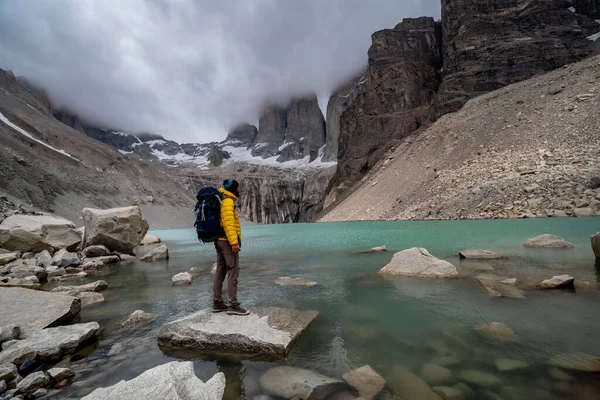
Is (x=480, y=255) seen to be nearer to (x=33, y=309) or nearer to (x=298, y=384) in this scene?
(x=298, y=384)

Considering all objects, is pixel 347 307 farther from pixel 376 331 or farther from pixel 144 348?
pixel 144 348

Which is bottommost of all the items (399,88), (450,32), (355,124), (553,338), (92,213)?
(553,338)

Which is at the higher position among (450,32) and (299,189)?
(450,32)

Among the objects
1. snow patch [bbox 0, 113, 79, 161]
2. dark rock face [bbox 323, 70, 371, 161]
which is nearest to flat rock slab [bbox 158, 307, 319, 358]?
snow patch [bbox 0, 113, 79, 161]

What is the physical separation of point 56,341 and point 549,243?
55.5 ft

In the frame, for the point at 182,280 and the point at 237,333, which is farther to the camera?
the point at 182,280

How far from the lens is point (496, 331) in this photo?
505 centimetres

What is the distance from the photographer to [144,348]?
208 inches

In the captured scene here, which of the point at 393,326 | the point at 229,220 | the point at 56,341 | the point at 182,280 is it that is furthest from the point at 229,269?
the point at 182,280

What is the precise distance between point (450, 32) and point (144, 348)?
95514 millimetres

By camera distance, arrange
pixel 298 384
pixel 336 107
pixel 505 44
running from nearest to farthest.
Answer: pixel 298 384 < pixel 505 44 < pixel 336 107

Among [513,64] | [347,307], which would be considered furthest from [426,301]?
[513,64]

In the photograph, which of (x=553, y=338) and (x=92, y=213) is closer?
(x=553, y=338)

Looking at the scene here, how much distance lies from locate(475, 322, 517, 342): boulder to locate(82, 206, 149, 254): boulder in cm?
2003
